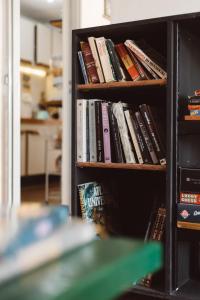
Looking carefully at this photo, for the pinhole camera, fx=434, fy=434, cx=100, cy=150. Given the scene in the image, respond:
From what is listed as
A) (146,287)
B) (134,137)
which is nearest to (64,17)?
(134,137)

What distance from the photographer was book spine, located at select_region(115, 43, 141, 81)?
6.38 ft

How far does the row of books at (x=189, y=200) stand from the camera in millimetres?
1742

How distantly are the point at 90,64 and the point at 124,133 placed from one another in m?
0.37

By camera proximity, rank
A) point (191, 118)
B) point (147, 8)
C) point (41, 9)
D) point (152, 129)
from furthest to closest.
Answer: point (41, 9) → point (147, 8) → point (152, 129) → point (191, 118)

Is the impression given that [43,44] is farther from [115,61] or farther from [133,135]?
[133,135]

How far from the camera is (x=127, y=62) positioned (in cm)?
197

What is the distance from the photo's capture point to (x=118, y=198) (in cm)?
228

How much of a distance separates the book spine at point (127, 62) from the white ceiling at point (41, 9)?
384cm

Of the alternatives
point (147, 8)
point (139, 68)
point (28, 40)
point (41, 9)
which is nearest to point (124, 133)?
point (139, 68)

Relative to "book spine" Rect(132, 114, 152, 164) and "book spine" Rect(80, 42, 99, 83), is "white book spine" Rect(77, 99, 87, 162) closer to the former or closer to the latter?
"book spine" Rect(80, 42, 99, 83)

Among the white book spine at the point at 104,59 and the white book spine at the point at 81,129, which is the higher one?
the white book spine at the point at 104,59

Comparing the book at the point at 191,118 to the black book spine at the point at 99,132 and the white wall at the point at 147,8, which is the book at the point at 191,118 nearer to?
the black book spine at the point at 99,132

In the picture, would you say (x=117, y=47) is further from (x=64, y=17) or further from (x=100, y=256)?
(x=100, y=256)

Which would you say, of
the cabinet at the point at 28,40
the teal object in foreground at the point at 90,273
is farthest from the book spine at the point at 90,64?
the cabinet at the point at 28,40
